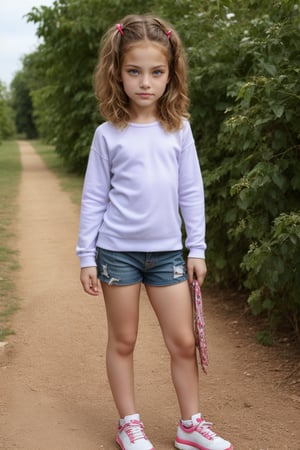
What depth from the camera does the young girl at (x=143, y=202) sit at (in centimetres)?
299

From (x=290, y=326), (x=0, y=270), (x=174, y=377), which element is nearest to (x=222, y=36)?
(x=290, y=326)

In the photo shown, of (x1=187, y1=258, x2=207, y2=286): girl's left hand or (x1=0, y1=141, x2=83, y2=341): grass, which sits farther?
(x1=0, y1=141, x2=83, y2=341): grass

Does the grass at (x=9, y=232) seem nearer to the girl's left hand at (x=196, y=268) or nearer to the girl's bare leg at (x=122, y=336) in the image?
the girl's bare leg at (x=122, y=336)

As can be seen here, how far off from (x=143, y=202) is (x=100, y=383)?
1522 millimetres

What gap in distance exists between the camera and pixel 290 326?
16.7 feet

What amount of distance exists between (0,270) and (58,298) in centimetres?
142

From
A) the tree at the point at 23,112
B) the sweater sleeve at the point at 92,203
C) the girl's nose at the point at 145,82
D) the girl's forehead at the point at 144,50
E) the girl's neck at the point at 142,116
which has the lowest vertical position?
the tree at the point at 23,112

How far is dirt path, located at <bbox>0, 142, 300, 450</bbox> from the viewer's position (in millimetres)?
3432

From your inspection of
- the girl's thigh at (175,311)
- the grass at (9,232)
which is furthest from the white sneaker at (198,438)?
the grass at (9,232)

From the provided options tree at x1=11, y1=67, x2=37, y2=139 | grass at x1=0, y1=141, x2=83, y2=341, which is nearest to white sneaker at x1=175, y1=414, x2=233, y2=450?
grass at x1=0, y1=141, x2=83, y2=341

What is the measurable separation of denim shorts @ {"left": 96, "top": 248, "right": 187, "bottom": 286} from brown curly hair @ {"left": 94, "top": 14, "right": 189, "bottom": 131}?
21.2 inches

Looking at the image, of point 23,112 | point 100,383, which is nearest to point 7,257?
point 100,383

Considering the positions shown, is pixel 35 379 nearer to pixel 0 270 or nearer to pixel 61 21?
pixel 0 270

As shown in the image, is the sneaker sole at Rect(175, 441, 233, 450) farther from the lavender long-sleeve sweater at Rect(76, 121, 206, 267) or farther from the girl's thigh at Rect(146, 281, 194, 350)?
the lavender long-sleeve sweater at Rect(76, 121, 206, 267)
